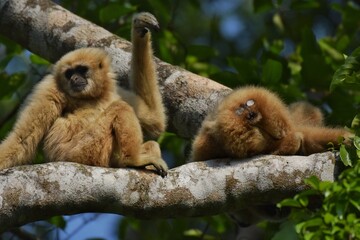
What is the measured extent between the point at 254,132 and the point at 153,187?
1128mm

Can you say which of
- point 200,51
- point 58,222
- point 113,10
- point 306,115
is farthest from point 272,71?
point 58,222

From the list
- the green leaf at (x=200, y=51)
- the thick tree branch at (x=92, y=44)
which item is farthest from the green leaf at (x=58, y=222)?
the green leaf at (x=200, y=51)

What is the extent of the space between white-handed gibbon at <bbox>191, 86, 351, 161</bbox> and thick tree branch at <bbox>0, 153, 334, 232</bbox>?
0.36 m

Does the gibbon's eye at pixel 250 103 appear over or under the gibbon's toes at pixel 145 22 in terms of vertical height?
under

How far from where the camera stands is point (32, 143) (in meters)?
7.21

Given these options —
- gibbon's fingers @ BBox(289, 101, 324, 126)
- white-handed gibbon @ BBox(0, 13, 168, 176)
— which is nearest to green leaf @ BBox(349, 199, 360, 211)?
white-handed gibbon @ BBox(0, 13, 168, 176)

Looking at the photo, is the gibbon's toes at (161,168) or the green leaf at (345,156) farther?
the gibbon's toes at (161,168)

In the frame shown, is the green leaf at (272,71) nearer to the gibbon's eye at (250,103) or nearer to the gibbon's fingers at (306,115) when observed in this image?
the gibbon's fingers at (306,115)

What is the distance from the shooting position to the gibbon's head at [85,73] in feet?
25.3

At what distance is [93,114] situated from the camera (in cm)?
759

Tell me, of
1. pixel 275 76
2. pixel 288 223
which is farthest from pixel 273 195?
pixel 275 76

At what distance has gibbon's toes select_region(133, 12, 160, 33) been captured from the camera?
745 centimetres

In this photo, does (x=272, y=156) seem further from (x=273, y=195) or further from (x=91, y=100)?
(x=91, y=100)

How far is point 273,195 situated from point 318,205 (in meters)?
0.38
